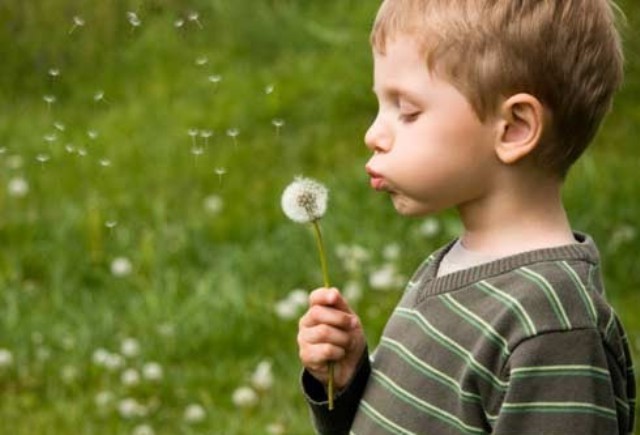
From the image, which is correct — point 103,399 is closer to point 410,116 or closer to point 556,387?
point 410,116

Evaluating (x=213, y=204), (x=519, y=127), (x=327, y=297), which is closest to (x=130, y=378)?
(x=213, y=204)

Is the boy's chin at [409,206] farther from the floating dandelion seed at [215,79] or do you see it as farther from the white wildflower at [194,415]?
the white wildflower at [194,415]

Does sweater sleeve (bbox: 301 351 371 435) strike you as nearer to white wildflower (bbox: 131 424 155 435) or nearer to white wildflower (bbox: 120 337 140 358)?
white wildflower (bbox: 131 424 155 435)

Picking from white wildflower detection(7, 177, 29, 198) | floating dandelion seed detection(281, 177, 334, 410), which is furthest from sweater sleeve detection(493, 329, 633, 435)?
white wildflower detection(7, 177, 29, 198)

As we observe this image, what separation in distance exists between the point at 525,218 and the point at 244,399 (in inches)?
80.5

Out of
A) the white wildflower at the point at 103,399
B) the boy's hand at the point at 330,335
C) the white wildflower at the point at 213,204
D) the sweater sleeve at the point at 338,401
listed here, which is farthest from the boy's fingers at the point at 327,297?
the white wildflower at the point at 213,204

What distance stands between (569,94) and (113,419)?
7.23 ft

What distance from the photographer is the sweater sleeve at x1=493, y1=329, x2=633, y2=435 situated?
210 centimetres

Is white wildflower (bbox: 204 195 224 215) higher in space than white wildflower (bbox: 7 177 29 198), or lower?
higher

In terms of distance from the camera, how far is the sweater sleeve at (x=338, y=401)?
7.88 ft

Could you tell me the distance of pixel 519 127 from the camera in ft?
7.23

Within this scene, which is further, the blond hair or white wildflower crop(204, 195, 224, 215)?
white wildflower crop(204, 195, 224, 215)

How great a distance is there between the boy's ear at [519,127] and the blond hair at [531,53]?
0.05ft

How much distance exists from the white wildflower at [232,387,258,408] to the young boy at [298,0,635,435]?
6.26ft
